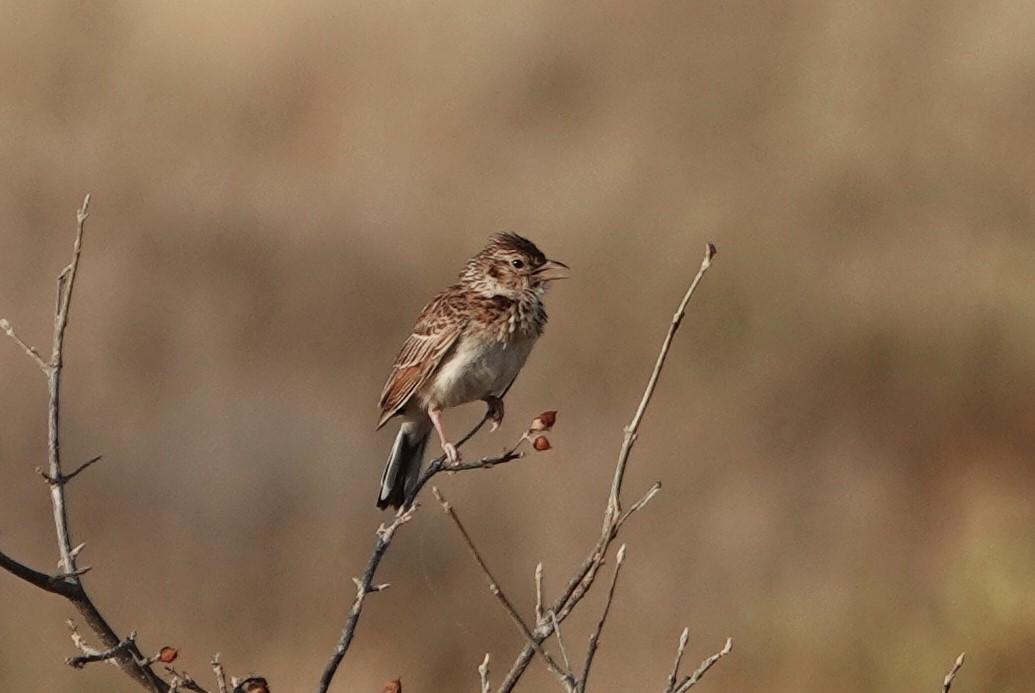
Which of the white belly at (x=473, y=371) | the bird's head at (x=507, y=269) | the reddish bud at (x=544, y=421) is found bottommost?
the reddish bud at (x=544, y=421)

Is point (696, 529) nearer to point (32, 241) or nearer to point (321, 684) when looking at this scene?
point (32, 241)

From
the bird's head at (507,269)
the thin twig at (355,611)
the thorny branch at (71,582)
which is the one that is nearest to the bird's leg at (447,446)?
the bird's head at (507,269)

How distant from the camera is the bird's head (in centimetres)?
523

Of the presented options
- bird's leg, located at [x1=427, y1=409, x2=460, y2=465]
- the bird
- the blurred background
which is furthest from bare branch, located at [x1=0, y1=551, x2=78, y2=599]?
the blurred background

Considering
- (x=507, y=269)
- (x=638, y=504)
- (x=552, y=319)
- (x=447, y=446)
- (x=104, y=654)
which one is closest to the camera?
(x=104, y=654)

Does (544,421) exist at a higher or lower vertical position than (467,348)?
lower

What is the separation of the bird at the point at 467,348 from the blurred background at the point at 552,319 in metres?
3.62

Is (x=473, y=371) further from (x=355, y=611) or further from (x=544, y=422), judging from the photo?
(x=355, y=611)

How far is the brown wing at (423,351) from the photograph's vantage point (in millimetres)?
5082

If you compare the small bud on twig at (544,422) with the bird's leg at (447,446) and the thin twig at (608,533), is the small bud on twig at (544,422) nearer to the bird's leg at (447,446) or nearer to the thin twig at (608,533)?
the bird's leg at (447,446)

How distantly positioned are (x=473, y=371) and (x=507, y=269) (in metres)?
0.40

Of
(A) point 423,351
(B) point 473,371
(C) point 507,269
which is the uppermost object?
(C) point 507,269

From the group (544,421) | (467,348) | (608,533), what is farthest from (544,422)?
(467,348)

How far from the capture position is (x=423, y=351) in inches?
201
